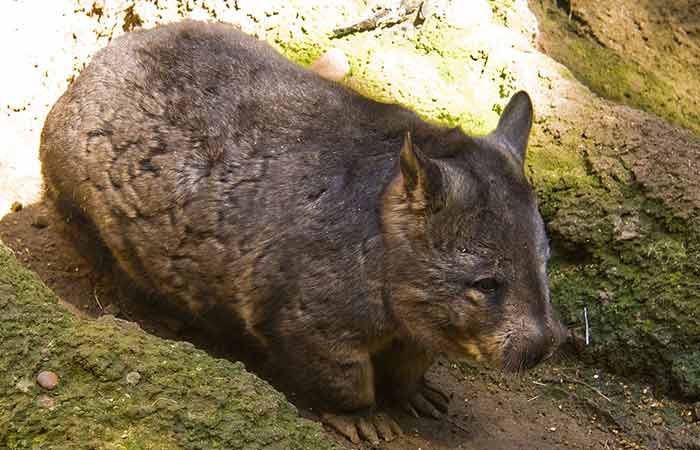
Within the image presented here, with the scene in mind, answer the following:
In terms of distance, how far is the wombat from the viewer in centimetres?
341

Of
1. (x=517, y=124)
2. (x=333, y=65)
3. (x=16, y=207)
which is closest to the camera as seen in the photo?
(x=517, y=124)

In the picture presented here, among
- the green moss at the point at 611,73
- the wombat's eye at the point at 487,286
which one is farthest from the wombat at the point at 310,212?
the green moss at the point at 611,73

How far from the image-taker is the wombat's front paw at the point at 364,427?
373 cm

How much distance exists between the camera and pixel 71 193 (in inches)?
167

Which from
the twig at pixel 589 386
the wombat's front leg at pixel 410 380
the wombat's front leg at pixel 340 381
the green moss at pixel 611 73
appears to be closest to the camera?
the wombat's front leg at pixel 340 381

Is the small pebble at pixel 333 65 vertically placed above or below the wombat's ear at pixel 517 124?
below

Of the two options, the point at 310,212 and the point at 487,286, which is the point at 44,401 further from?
the point at 487,286

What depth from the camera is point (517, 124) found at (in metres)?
3.97

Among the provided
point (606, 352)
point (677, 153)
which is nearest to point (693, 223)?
point (677, 153)

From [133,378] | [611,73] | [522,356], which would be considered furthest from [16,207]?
[611,73]

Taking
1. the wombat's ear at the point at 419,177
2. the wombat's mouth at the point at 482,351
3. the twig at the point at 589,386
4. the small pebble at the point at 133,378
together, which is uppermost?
the wombat's ear at the point at 419,177

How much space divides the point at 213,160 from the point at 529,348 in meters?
1.51

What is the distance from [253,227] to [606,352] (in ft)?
6.26

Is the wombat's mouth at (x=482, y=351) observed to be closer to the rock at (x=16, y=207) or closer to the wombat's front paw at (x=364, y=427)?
the wombat's front paw at (x=364, y=427)
